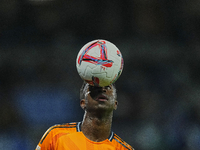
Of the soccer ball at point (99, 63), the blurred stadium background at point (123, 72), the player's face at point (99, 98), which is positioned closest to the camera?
the soccer ball at point (99, 63)

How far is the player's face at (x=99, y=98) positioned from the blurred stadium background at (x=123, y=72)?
8.98ft

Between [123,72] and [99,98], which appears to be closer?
[99,98]

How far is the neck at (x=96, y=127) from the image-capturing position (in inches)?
116

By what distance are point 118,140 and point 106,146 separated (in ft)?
0.78

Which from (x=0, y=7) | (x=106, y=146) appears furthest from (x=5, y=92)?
(x=106, y=146)

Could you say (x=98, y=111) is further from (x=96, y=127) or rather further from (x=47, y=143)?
(x=47, y=143)

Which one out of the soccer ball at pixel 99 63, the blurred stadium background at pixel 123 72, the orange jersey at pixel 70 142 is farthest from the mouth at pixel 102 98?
the blurred stadium background at pixel 123 72

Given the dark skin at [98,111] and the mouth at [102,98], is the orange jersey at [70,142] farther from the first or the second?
the mouth at [102,98]

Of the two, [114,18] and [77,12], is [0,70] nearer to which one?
[77,12]

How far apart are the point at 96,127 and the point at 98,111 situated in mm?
215

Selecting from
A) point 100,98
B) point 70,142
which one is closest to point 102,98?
point 100,98

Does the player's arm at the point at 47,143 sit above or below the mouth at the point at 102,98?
below

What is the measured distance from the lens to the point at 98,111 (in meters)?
2.90

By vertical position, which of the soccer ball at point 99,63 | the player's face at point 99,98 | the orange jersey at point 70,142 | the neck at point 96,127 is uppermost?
the soccer ball at point 99,63
